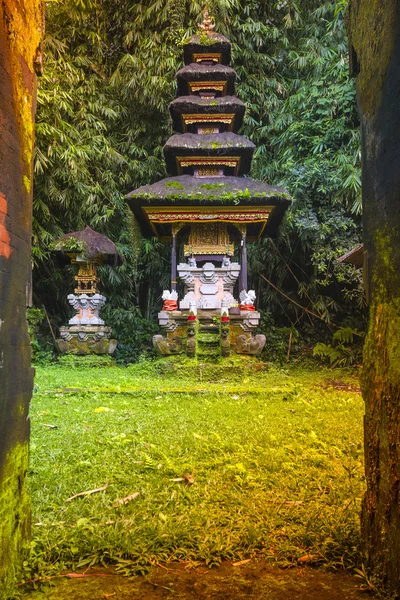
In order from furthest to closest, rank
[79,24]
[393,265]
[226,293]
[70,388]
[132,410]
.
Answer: [79,24] → [226,293] → [70,388] → [132,410] → [393,265]

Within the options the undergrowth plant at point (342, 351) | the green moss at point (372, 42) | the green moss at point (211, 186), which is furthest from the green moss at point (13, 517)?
the undergrowth plant at point (342, 351)

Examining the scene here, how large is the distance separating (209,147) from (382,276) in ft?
30.8

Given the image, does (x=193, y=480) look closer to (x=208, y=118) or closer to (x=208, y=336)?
(x=208, y=336)

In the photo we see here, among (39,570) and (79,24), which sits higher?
(79,24)

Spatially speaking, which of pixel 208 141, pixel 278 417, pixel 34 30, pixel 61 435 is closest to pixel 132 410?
pixel 61 435

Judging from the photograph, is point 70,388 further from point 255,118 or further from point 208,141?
point 255,118

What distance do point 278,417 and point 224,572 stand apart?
3123 millimetres

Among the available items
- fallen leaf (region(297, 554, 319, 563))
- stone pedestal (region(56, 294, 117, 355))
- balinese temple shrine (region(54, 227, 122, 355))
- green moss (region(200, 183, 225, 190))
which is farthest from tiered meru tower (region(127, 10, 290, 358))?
fallen leaf (region(297, 554, 319, 563))

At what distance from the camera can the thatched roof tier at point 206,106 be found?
36.0 ft

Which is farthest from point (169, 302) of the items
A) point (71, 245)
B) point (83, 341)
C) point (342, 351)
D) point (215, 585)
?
point (215, 585)

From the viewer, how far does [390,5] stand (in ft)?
6.08

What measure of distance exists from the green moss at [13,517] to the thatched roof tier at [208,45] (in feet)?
38.5

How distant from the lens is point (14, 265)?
1989 millimetres

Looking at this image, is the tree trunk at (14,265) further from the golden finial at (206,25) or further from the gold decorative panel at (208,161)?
the golden finial at (206,25)
